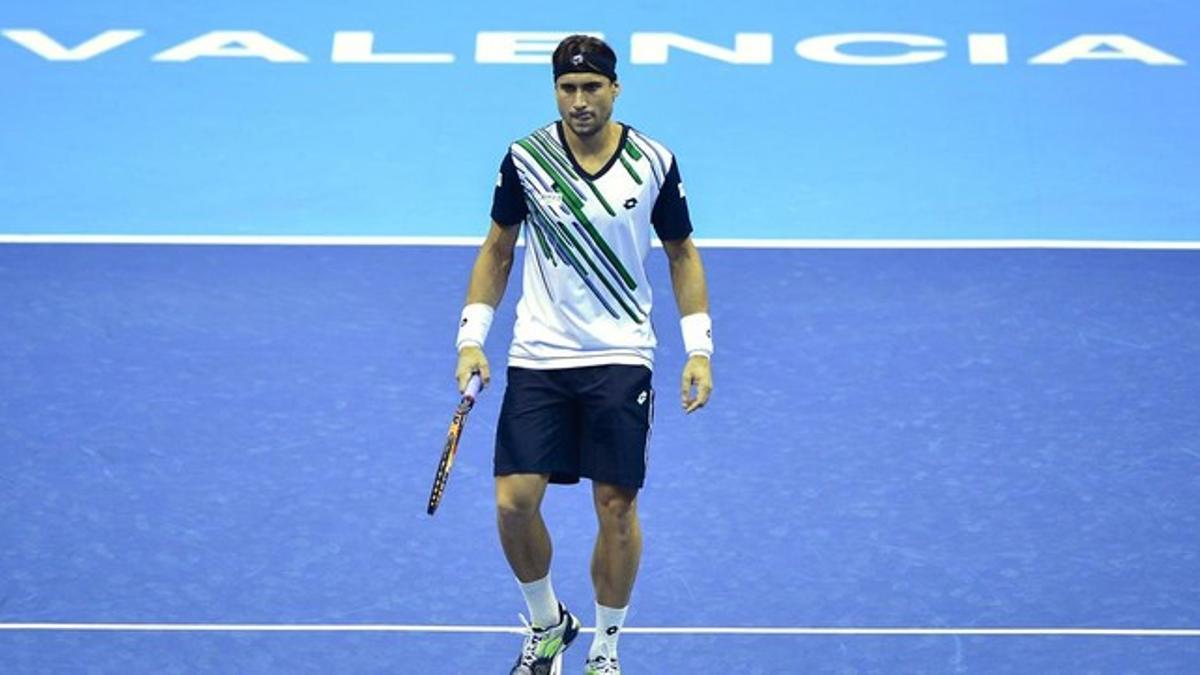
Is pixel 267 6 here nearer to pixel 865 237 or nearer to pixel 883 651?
pixel 865 237

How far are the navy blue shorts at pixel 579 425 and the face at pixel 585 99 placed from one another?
0.84m

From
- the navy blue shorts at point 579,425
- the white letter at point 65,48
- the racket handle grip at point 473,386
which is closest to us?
the racket handle grip at point 473,386

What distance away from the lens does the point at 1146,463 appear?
10.7 metres

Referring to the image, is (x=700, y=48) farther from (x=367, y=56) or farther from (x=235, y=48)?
(x=235, y=48)

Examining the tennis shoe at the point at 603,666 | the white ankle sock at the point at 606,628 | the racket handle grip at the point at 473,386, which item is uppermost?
the racket handle grip at the point at 473,386

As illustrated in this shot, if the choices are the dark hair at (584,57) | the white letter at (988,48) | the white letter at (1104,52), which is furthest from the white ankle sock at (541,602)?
the white letter at (1104,52)

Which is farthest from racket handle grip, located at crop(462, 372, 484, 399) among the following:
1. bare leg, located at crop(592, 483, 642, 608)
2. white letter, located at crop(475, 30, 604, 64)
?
white letter, located at crop(475, 30, 604, 64)

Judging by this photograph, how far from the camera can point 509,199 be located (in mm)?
8180

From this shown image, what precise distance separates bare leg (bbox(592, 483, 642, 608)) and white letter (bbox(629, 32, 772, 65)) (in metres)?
8.18

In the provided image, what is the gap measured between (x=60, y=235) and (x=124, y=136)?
5.43 ft

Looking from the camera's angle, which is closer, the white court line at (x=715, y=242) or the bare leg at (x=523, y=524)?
the bare leg at (x=523, y=524)

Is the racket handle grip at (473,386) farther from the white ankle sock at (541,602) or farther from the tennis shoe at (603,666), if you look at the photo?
the tennis shoe at (603,666)

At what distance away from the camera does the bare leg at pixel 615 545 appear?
26.7 ft

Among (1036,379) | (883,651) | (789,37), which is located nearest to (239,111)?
(789,37)
